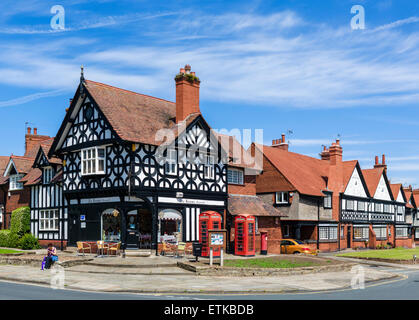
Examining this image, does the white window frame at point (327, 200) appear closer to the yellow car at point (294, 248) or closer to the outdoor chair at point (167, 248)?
the yellow car at point (294, 248)

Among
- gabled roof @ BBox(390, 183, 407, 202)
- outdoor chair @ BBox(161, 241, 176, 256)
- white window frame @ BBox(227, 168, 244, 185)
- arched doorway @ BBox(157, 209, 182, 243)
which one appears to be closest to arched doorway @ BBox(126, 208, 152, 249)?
arched doorway @ BBox(157, 209, 182, 243)

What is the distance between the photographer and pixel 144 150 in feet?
97.1

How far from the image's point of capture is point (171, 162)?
31.0 m

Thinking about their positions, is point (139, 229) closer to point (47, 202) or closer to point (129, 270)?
point (129, 270)

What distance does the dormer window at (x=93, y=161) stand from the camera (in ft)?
101

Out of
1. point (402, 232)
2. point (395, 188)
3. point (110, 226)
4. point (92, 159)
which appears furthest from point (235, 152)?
point (402, 232)

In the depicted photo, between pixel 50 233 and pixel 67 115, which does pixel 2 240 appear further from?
pixel 67 115

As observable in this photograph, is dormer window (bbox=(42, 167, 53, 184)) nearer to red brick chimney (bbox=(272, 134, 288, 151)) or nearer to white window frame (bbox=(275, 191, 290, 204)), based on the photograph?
white window frame (bbox=(275, 191, 290, 204))

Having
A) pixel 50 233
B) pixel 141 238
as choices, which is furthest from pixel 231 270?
pixel 50 233

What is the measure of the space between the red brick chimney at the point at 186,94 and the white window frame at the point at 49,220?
500 inches

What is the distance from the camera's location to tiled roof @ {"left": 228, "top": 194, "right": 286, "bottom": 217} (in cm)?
3560

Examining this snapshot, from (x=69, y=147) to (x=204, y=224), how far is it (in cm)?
1114

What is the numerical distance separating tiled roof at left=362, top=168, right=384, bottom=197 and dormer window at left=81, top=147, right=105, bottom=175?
35.6m

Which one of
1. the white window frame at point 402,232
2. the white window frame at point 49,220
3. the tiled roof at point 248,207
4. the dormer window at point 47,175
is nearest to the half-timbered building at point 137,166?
the tiled roof at point 248,207
